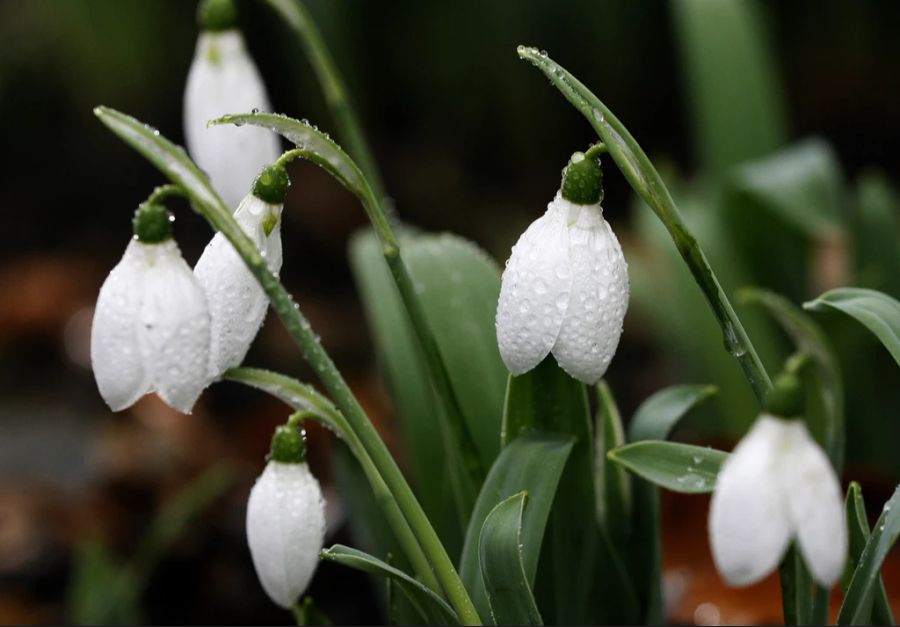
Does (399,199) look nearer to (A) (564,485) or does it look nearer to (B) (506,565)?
(A) (564,485)

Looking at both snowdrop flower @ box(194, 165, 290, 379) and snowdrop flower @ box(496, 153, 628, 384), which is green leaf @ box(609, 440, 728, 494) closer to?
snowdrop flower @ box(496, 153, 628, 384)

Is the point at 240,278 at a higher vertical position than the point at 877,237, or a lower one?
higher

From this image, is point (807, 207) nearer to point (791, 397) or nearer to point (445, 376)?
point (445, 376)

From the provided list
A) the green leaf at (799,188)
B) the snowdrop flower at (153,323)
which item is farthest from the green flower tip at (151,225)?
the green leaf at (799,188)

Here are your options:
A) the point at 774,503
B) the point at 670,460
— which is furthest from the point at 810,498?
the point at 670,460

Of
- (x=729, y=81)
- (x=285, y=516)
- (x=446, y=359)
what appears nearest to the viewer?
(x=285, y=516)

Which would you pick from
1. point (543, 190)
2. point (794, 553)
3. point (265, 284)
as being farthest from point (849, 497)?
point (543, 190)

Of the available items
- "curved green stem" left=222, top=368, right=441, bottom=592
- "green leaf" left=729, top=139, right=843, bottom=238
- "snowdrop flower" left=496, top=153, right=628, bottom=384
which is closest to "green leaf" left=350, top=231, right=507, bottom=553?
"curved green stem" left=222, top=368, right=441, bottom=592
